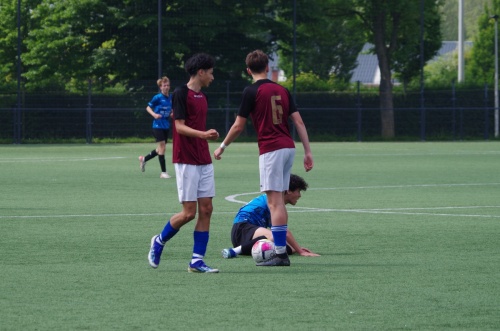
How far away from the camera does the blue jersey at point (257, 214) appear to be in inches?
439

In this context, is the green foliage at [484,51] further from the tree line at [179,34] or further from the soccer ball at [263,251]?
the soccer ball at [263,251]

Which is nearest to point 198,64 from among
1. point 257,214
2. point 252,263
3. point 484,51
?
point 252,263

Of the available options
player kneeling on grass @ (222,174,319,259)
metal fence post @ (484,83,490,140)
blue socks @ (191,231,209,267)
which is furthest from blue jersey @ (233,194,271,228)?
metal fence post @ (484,83,490,140)

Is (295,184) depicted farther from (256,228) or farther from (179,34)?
(179,34)

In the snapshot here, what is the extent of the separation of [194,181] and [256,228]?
1.37 meters

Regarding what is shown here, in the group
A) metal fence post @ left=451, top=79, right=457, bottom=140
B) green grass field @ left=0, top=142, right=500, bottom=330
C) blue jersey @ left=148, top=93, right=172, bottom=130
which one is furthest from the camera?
metal fence post @ left=451, top=79, right=457, bottom=140

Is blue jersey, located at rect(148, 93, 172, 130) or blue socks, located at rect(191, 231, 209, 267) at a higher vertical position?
blue jersey, located at rect(148, 93, 172, 130)

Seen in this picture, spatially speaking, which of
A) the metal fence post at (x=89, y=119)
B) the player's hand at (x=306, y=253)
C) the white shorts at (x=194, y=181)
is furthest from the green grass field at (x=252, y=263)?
the metal fence post at (x=89, y=119)

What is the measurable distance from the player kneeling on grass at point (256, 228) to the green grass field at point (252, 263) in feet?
0.58

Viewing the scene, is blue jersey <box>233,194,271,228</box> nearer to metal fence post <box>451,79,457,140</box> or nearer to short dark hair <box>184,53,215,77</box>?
short dark hair <box>184,53,215,77</box>

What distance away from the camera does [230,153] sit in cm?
3578

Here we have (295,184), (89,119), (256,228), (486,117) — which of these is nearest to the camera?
(256,228)

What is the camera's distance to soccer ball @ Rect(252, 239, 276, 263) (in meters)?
10.1

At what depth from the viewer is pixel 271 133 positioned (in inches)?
408
